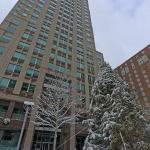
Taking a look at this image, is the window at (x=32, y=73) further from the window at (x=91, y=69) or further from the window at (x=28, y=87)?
the window at (x=91, y=69)

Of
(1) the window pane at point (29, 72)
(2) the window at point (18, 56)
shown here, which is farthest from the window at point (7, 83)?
(2) the window at point (18, 56)

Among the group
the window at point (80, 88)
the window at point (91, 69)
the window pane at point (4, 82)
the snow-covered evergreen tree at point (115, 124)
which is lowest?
the snow-covered evergreen tree at point (115, 124)

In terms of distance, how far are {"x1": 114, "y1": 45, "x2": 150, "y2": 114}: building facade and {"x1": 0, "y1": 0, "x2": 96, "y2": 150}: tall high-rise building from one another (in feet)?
86.2

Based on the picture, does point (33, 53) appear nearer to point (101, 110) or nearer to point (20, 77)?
point (20, 77)

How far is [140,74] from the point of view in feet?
201

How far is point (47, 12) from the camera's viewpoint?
1725 inches

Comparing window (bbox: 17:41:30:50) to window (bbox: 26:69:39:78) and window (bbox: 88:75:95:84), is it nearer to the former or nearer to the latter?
window (bbox: 26:69:39:78)

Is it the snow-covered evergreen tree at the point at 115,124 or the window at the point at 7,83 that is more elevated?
the window at the point at 7,83

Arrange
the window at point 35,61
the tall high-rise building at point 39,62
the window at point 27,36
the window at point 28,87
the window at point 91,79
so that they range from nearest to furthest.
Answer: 1. the tall high-rise building at point 39,62
2. the window at point 28,87
3. the window at point 35,61
4. the window at point 27,36
5. the window at point 91,79

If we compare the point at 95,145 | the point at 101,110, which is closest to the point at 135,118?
the point at 101,110

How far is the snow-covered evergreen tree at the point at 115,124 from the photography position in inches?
386

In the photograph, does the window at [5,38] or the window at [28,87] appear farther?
the window at [5,38]

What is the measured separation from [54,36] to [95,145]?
104 ft

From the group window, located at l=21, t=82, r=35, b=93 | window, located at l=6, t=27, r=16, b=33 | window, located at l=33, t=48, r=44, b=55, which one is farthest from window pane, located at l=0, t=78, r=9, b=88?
window, located at l=6, t=27, r=16, b=33
